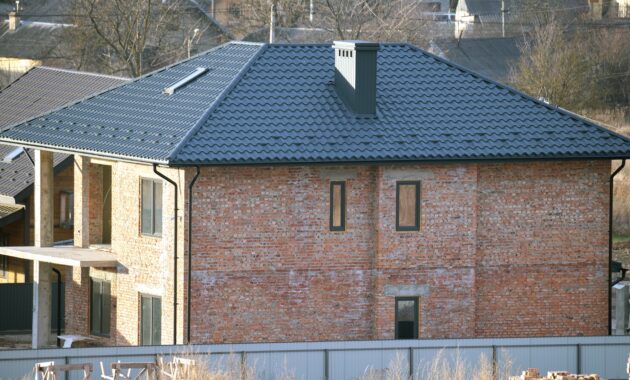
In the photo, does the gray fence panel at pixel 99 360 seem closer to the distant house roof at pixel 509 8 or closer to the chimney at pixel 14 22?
the chimney at pixel 14 22

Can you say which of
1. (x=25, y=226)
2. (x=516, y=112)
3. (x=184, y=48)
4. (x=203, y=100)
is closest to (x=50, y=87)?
(x=25, y=226)

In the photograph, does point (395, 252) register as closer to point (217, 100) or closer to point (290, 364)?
point (290, 364)

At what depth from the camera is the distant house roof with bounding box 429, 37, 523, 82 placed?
3445 inches

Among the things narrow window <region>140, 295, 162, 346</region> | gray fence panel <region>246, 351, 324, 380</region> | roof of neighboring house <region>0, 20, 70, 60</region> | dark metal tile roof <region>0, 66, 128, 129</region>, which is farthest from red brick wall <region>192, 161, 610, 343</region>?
roof of neighboring house <region>0, 20, 70, 60</region>

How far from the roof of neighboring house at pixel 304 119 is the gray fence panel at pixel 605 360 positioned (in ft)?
15.6

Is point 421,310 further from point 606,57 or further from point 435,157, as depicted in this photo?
point 606,57

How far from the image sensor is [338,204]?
34125mm

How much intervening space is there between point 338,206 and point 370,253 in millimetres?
1214

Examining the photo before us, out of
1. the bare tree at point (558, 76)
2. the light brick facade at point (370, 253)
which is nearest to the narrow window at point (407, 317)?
the light brick facade at point (370, 253)

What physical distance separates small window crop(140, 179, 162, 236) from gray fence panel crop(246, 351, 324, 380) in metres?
5.23

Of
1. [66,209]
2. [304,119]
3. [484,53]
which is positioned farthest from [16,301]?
[484,53]

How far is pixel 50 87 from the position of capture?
4819 cm

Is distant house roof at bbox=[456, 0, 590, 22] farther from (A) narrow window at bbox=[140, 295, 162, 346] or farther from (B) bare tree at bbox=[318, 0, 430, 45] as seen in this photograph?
(A) narrow window at bbox=[140, 295, 162, 346]

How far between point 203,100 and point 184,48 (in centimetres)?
4137
